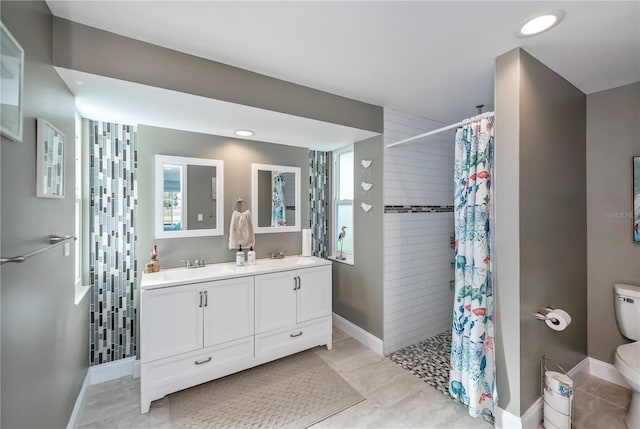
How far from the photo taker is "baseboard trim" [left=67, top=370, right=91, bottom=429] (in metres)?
1.77

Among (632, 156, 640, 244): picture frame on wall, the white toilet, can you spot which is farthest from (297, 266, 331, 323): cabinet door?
(632, 156, 640, 244): picture frame on wall

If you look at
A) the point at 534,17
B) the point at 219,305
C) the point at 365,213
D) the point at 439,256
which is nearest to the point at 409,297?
the point at 439,256

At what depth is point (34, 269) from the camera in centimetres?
127

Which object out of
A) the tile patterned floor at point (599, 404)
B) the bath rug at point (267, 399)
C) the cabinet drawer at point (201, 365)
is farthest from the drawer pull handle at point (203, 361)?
the tile patterned floor at point (599, 404)

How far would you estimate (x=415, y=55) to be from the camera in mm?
1799

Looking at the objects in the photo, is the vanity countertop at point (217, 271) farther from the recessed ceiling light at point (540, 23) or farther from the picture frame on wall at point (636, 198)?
the picture frame on wall at point (636, 198)

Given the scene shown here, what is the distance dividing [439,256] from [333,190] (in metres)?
1.49

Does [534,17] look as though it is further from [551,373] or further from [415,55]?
[551,373]

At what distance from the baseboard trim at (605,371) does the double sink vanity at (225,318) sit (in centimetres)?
232

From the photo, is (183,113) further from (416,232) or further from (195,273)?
(416,232)

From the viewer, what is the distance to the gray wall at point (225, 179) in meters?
2.45

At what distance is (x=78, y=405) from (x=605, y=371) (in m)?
4.12

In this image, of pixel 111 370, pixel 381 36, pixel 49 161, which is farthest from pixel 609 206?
pixel 111 370

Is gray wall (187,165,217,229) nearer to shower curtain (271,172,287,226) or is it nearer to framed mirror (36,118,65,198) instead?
shower curtain (271,172,287,226)
